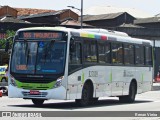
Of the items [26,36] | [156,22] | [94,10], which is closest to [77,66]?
[26,36]

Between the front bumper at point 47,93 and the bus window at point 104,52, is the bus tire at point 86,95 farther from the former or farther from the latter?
the front bumper at point 47,93

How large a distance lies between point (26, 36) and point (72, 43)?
176 centimetres

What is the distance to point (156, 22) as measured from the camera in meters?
85.2

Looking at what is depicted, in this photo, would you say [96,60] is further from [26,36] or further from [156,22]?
[156,22]

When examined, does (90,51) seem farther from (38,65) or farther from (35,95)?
(35,95)

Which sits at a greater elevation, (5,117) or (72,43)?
(72,43)

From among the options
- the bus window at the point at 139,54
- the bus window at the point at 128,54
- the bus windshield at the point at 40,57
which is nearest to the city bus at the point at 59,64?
the bus windshield at the point at 40,57

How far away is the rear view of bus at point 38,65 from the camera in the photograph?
1869 centimetres

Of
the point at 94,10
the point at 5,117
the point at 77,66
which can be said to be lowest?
the point at 5,117

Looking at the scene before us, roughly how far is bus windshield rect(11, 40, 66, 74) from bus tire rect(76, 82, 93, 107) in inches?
70.0

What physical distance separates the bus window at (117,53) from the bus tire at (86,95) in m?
2.38

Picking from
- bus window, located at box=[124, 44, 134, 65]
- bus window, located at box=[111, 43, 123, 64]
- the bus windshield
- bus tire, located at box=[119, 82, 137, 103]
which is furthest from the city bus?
bus tire, located at box=[119, 82, 137, 103]

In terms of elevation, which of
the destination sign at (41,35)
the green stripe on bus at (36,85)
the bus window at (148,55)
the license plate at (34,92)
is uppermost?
the destination sign at (41,35)

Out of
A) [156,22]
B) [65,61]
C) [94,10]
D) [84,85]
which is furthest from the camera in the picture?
[94,10]
